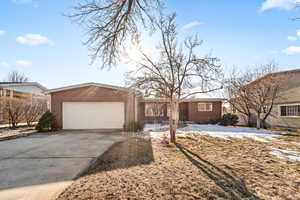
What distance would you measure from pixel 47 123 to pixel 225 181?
10.6 meters

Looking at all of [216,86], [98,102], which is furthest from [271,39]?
[98,102]

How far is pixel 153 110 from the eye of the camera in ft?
53.8

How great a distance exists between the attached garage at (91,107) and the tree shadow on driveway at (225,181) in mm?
7221

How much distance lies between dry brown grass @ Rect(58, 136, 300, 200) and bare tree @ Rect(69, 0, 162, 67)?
359cm

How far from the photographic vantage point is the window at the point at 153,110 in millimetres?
16266

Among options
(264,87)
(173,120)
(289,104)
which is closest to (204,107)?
(264,87)

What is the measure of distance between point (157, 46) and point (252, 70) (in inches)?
428

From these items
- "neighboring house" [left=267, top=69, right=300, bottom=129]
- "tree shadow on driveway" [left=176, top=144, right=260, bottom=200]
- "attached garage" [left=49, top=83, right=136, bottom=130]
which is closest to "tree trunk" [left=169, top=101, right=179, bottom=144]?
"tree shadow on driveway" [left=176, top=144, right=260, bottom=200]

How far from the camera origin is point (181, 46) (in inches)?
245

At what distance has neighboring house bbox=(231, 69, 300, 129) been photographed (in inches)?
472

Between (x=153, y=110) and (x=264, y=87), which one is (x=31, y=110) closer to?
(x=153, y=110)

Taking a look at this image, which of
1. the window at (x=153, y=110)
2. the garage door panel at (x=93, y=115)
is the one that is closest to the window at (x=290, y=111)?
the window at (x=153, y=110)

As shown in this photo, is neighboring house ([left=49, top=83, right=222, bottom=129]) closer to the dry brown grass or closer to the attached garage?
the attached garage

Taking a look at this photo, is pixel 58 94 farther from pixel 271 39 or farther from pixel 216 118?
pixel 216 118
